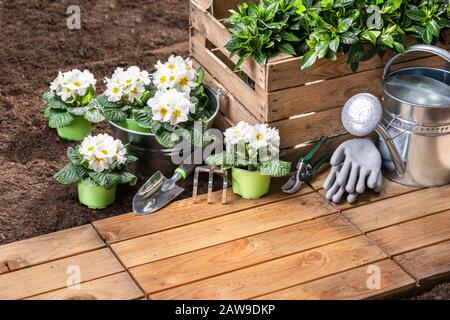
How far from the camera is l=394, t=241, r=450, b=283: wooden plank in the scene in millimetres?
2975

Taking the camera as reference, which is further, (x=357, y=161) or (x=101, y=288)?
(x=357, y=161)

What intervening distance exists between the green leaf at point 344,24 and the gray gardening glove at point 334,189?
520 mm

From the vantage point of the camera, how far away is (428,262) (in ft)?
9.96

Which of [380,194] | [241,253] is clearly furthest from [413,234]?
→ [241,253]

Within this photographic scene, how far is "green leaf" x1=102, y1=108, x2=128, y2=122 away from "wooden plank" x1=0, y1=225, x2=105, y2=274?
0.49 metres

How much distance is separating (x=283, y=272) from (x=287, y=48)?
0.87 meters

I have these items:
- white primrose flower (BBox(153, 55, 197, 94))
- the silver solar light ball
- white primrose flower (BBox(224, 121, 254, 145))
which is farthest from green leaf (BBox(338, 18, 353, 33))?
white primrose flower (BBox(153, 55, 197, 94))

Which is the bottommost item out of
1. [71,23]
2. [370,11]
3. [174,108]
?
[71,23]

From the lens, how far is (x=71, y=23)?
461 cm

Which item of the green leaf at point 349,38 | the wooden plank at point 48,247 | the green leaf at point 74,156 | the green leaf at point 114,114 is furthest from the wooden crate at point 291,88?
the wooden plank at point 48,247

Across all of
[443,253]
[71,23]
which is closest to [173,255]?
[443,253]
